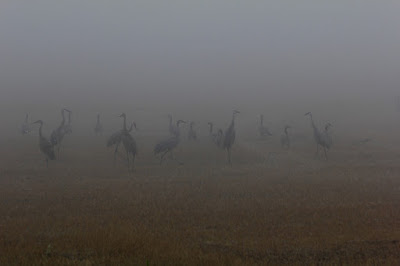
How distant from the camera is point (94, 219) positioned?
1073 centimetres

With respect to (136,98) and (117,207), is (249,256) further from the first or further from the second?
(136,98)

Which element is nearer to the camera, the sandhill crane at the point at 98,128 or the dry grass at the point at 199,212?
the dry grass at the point at 199,212

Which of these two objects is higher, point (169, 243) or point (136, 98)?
point (136, 98)

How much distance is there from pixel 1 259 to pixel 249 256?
4339mm

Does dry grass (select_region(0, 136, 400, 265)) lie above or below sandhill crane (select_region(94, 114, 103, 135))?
below

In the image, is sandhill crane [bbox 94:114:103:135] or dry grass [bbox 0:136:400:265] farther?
sandhill crane [bbox 94:114:103:135]

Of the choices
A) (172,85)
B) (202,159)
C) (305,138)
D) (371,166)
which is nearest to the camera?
(371,166)

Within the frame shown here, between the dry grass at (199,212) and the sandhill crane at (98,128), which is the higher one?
the sandhill crane at (98,128)

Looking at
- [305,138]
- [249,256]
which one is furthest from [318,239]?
[305,138]

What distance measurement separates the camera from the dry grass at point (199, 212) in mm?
7902

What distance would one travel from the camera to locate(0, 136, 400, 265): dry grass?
25.9 feet

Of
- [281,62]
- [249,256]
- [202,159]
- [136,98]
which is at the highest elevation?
[281,62]

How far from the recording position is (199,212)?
11.7 metres

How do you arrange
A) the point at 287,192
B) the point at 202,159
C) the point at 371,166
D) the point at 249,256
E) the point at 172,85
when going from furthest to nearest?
the point at 172,85 → the point at 202,159 → the point at 371,166 → the point at 287,192 → the point at 249,256
